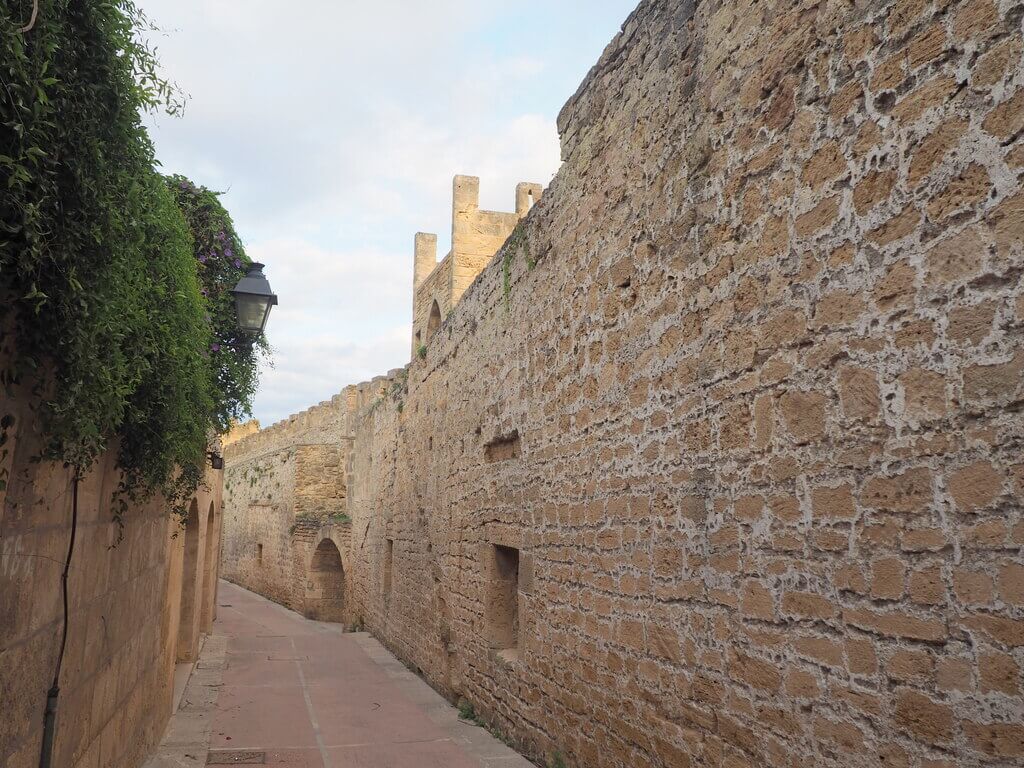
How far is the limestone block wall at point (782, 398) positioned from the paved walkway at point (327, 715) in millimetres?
909

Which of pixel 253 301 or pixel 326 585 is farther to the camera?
pixel 326 585

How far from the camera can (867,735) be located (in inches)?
109

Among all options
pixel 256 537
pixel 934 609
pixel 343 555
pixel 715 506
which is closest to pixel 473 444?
pixel 715 506

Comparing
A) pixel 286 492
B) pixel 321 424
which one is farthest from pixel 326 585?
pixel 321 424

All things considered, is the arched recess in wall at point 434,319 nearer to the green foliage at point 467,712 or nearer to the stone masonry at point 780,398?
the green foliage at point 467,712

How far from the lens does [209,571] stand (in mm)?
12383

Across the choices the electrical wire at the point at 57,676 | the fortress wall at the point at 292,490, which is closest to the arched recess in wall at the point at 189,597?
the fortress wall at the point at 292,490

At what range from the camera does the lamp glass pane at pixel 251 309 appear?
600 cm

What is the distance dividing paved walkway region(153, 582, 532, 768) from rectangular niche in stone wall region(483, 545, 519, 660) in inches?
30.6

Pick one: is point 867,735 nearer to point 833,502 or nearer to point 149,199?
point 833,502

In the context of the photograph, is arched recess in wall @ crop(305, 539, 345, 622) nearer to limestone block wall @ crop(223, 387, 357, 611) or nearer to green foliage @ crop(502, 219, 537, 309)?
limestone block wall @ crop(223, 387, 357, 611)

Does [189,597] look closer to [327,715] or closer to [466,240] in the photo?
[327,715]

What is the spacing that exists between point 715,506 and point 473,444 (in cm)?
458

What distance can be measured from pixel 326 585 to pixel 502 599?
11.5 meters
